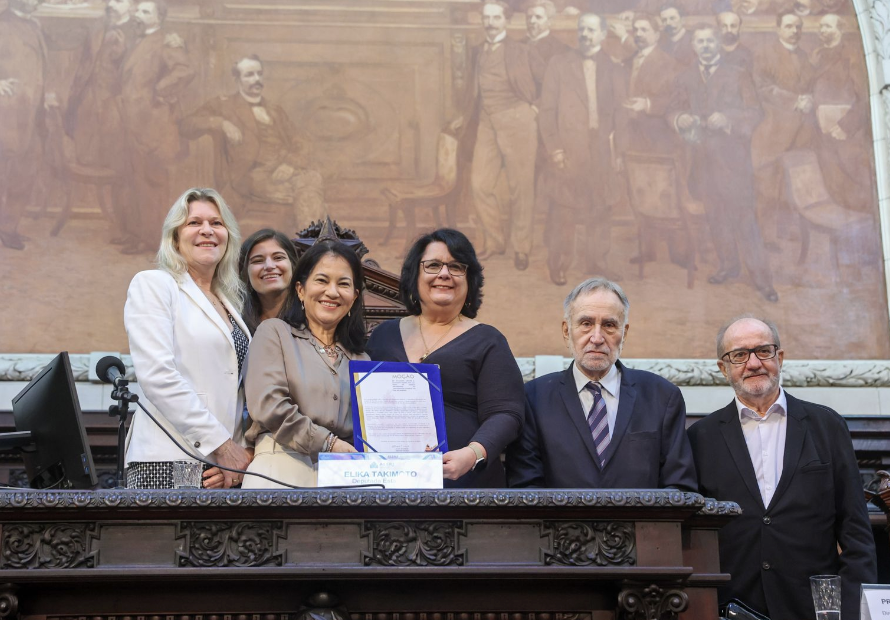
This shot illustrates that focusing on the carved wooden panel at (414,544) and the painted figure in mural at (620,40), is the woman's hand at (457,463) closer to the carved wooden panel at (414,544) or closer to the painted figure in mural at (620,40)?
the carved wooden panel at (414,544)

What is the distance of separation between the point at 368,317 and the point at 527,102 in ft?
9.02

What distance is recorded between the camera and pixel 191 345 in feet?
10.4

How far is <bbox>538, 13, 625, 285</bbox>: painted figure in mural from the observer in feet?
22.4

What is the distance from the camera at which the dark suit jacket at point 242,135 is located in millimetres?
6766

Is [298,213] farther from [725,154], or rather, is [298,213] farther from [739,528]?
[739,528]

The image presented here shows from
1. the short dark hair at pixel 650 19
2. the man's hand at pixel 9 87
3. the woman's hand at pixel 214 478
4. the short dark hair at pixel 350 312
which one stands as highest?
the short dark hair at pixel 650 19

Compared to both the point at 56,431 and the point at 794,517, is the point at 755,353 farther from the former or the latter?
the point at 56,431

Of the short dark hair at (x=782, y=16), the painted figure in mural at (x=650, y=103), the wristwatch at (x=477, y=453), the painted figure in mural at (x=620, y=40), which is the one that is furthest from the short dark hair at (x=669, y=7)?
the wristwatch at (x=477, y=453)

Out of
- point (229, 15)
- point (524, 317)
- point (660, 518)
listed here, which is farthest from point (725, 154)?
point (660, 518)

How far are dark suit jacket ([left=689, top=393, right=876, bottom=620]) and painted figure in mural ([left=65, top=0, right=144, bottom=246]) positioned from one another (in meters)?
4.45

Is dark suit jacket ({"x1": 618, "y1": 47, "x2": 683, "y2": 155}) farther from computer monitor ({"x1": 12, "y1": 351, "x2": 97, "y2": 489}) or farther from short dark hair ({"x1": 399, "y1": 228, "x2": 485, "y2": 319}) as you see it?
computer monitor ({"x1": 12, "y1": 351, "x2": 97, "y2": 489})

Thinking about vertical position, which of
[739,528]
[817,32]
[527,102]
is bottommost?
[739,528]

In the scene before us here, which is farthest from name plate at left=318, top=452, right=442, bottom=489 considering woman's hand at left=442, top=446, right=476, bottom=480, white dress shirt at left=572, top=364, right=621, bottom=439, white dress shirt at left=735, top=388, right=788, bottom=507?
white dress shirt at left=735, top=388, right=788, bottom=507

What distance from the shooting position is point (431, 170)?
22.6 feet
